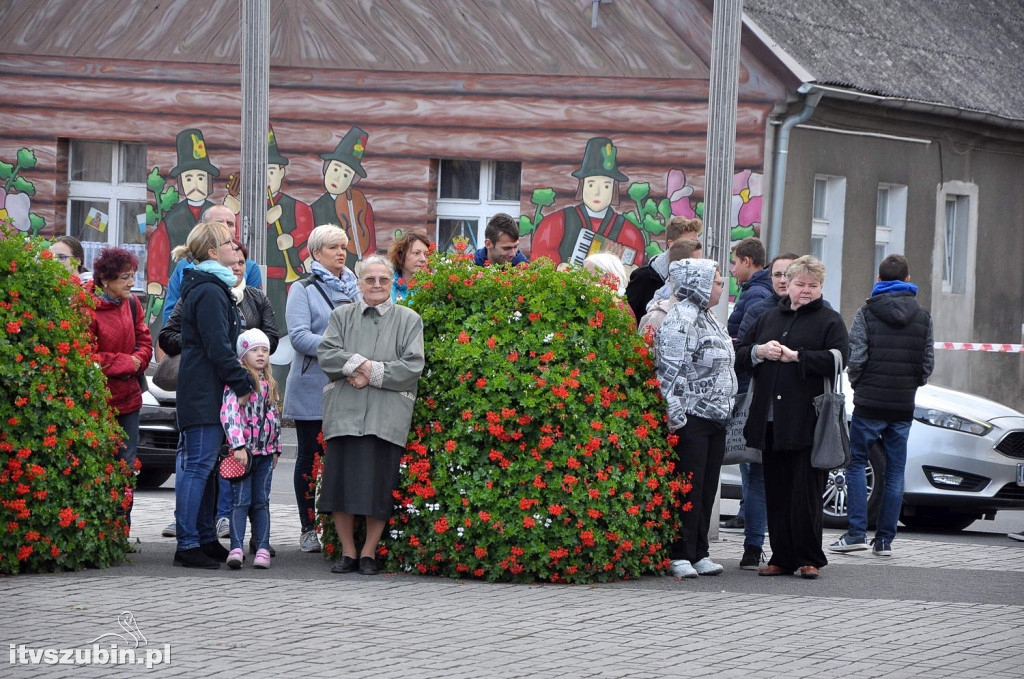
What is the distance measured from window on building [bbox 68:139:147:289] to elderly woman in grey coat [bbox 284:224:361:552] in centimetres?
1113

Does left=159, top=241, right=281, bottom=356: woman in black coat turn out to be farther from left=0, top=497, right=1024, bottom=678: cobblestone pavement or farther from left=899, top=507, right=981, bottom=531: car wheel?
left=899, top=507, right=981, bottom=531: car wheel

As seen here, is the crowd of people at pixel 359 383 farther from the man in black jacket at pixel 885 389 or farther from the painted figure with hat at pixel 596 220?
the painted figure with hat at pixel 596 220

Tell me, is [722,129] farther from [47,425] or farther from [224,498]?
[47,425]

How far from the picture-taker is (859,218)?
19.8 meters

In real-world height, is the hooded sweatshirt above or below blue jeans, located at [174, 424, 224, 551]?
above

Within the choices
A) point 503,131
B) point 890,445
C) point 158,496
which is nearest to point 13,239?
point 158,496

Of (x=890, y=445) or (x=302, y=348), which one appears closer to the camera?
(x=302, y=348)

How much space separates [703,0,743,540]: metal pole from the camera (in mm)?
10922

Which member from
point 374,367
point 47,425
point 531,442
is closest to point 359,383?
point 374,367

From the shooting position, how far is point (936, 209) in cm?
2112

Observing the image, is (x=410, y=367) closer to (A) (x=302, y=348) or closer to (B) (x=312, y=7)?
(A) (x=302, y=348)

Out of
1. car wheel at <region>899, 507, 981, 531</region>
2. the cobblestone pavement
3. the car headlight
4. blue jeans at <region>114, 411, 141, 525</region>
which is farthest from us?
car wheel at <region>899, 507, 981, 531</region>

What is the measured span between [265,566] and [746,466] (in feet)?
10.6

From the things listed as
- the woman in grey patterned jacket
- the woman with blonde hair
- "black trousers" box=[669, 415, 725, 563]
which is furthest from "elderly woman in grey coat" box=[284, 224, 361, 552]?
"black trousers" box=[669, 415, 725, 563]
